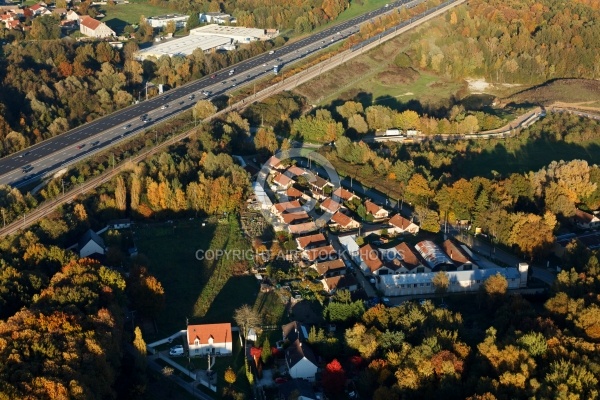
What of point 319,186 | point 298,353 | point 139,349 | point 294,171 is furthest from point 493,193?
point 139,349

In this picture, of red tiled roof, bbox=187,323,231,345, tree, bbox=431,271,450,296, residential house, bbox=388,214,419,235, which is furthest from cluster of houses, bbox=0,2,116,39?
tree, bbox=431,271,450,296

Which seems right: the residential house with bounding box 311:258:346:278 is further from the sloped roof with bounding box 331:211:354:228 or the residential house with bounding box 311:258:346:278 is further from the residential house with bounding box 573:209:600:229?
the residential house with bounding box 573:209:600:229

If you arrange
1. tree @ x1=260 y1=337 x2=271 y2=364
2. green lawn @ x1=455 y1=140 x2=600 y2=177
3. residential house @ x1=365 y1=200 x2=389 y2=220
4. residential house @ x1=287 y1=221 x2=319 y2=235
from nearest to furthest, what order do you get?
tree @ x1=260 y1=337 x2=271 y2=364, residential house @ x1=287 y1=221 x2=319 y2=235, residential house @ x1=365 y1=200 x2=389 y2=220, green lawn @ x1=455 y1=140 x2=600 y2=177

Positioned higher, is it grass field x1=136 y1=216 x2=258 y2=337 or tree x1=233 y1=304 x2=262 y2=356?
tree x1=233 y1=304 x2=262 y2=356

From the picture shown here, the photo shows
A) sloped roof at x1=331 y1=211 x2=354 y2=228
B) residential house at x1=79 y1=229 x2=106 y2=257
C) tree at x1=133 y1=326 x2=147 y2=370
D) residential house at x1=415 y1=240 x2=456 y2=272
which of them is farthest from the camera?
sloped roof at x1=331 y1=211 x2=354 y2=228

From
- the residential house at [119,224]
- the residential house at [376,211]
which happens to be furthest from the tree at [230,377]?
the residential house at [376,211]

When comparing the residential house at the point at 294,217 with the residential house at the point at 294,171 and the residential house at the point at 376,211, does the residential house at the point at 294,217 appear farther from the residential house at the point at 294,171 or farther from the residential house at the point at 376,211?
the residential house at the point at 294,171

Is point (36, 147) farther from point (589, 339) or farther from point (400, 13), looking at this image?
point (400, 13)

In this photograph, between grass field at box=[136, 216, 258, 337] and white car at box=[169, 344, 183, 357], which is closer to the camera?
white car at box=[169, 344, 183, 357]

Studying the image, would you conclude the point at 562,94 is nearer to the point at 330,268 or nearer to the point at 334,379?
the point at 330,268

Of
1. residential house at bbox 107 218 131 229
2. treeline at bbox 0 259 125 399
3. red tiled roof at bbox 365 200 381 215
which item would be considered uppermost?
treeline at bbox 0 259 125 399
